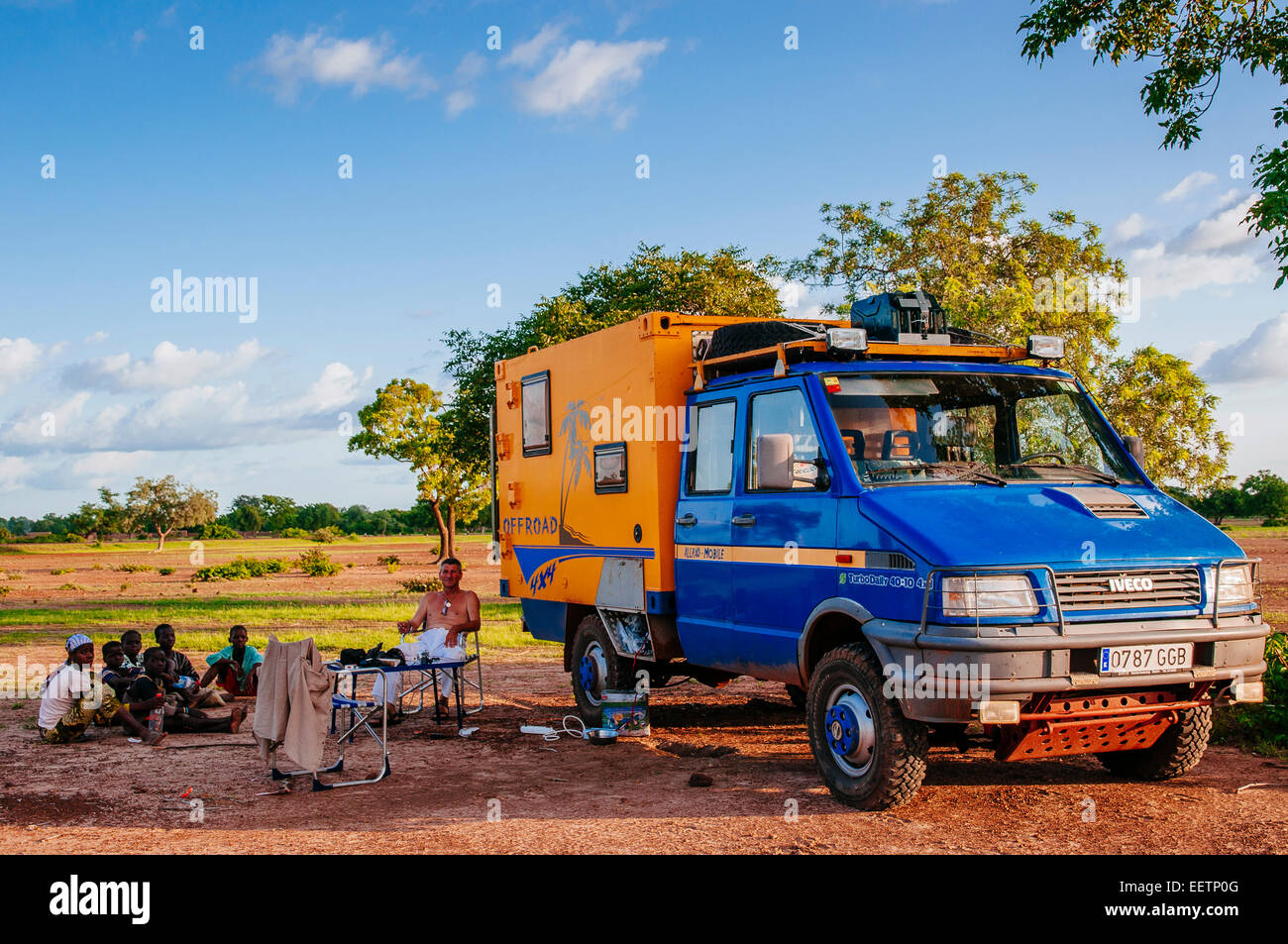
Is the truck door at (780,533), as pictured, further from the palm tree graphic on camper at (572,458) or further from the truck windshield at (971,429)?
the palm tree graphic on camper at (572,458)

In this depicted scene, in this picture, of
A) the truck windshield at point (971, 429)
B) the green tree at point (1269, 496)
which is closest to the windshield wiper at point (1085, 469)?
the truck windshield at point (971, 429)

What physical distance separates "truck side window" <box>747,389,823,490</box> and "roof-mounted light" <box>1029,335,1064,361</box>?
1.87m

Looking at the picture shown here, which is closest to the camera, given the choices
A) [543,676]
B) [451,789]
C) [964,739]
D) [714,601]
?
[964,739]

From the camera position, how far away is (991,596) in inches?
247

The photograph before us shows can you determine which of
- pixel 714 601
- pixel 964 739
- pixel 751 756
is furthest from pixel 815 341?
pixel 751 756

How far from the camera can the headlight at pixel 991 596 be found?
625 cm

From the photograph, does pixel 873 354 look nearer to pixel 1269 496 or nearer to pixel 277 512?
pixel 1269 496

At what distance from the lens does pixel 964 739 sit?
752 cm

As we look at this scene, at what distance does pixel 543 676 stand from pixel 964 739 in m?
7.37

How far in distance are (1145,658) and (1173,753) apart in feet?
4.73

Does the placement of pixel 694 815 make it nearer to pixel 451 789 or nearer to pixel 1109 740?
pixel 451 789

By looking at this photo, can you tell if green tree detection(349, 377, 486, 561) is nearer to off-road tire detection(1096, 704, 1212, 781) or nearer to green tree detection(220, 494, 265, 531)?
off-road tire detection(1096, 704, 1212, 781)

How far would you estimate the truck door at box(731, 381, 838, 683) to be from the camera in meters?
7.35

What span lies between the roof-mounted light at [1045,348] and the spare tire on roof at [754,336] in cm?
156
